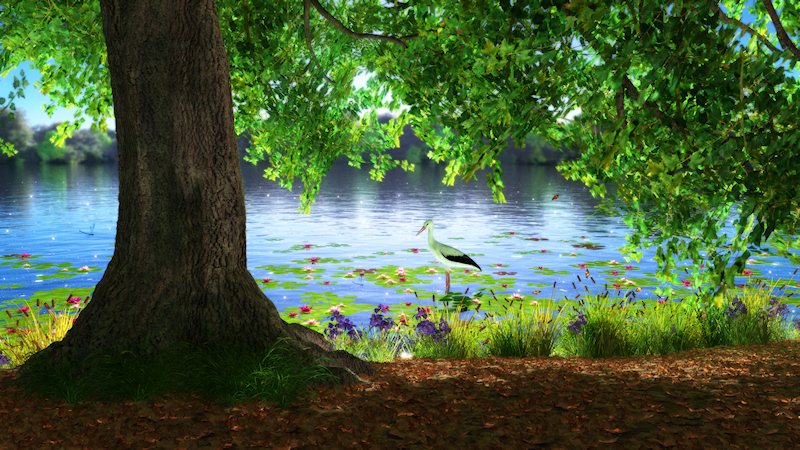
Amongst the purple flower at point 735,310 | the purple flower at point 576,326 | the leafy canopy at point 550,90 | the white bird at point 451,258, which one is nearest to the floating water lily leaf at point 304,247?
the white bird at point 451,258

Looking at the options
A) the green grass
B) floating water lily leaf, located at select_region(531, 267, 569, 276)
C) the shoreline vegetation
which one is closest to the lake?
floating water lily leaf, located at select_region(531, 267, 569, 276)

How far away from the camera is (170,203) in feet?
14.3

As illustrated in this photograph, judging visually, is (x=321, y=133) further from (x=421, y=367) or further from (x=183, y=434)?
(x=183, y=434)

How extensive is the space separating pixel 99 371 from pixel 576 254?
12809mm

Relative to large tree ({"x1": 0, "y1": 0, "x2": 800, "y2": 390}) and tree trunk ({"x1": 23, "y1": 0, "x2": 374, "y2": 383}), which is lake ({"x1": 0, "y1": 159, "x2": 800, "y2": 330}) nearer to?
large tree ({"x1": 0, "y1": 0, "x2": 800, "y2": 390})

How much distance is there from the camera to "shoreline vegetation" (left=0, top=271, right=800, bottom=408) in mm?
3902

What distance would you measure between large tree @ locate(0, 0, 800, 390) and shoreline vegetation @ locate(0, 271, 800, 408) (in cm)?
25

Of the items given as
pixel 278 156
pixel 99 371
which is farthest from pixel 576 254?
pixel 99 371

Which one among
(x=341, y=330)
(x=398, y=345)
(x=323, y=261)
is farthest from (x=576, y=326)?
(x=323, y=261)

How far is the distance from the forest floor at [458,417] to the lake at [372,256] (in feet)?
8.21

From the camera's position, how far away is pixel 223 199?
4.50 metres

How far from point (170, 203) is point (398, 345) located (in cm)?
364

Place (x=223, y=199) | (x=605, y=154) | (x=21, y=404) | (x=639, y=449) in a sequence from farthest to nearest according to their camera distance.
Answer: (x=223, y=199) < (x=21, y=404) < (x=639, y=449) < (x=605, y=154)

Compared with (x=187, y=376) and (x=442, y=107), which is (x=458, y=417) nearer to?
(x=187, y=376)
